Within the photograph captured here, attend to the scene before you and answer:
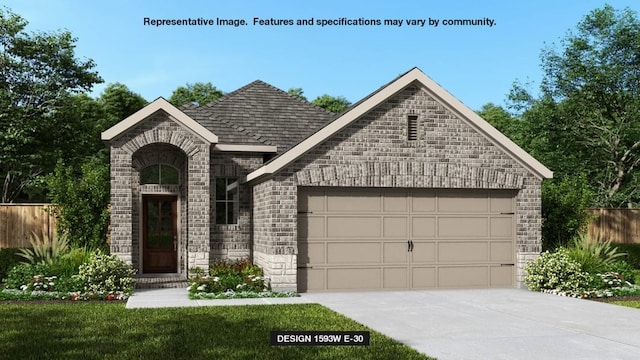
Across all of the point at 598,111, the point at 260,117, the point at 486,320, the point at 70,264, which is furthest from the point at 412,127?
the point at 598,111

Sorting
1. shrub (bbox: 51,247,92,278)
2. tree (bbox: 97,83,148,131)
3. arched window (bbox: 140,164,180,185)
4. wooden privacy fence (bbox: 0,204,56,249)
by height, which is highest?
tree (bbox: 97,83,148,131)

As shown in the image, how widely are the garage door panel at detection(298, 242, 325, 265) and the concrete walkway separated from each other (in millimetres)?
871

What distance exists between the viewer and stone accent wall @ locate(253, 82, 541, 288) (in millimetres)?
15531

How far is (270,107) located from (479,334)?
43.1 ft

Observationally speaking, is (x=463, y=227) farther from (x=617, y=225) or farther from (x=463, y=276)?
(x=617, y=225)

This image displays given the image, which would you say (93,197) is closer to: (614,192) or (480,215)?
(480,215)

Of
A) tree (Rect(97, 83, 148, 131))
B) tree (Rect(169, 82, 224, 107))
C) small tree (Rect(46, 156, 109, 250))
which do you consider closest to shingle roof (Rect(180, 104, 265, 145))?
small tree (Rect(46, 156, 109, 250))

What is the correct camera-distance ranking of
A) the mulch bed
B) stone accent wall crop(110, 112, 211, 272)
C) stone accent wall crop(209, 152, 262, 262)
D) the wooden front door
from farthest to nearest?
the wooden front door → stone accent wall crop(209, 152, 262, 262) → stone accent wall crop(110, 112, 211, 272) → the mulch bed

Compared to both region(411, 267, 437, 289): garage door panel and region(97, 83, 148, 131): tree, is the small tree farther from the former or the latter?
region(97, 83, 148, 131): tree

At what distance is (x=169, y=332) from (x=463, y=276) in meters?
8.85

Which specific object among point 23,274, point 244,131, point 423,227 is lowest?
point 23,274

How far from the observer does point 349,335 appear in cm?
981

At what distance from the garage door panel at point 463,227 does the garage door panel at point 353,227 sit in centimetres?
167

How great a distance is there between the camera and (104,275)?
15.4m
